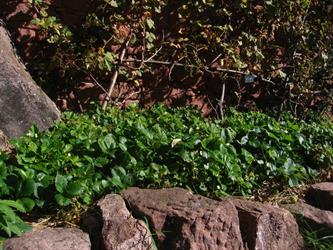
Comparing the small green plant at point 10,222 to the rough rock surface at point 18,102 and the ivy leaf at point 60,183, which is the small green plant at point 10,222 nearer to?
the ivy leaf at point 60,183

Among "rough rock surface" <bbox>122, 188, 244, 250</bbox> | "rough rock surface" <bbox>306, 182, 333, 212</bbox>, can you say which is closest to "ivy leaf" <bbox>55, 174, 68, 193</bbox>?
"rough rock surface" <bbox>122, 188, 244, 250</bbox>

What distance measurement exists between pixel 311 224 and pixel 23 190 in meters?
1.73

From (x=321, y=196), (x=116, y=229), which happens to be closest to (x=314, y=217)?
(x=321, y=196)

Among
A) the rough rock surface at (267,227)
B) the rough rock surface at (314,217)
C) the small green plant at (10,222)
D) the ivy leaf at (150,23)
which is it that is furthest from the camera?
the ivy leaf at (150,23)

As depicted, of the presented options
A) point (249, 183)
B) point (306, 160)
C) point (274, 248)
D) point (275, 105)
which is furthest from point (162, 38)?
point (274, 248)

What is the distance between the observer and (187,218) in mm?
2652

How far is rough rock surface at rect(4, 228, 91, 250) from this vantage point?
2303mm

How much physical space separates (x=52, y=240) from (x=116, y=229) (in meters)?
0.30

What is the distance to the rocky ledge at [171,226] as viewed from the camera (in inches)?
97.0

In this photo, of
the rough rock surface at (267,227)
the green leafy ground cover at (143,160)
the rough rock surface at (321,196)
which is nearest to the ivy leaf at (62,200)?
the green leafy ground cover at (143,160)

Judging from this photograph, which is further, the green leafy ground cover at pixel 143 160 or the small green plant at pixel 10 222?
the green leafy ground cover at pixel 143 160

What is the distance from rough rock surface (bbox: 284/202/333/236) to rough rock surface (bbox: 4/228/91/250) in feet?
4.68

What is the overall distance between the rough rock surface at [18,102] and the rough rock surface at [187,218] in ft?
3.74

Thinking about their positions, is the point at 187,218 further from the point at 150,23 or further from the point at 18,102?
the point at 150,23
